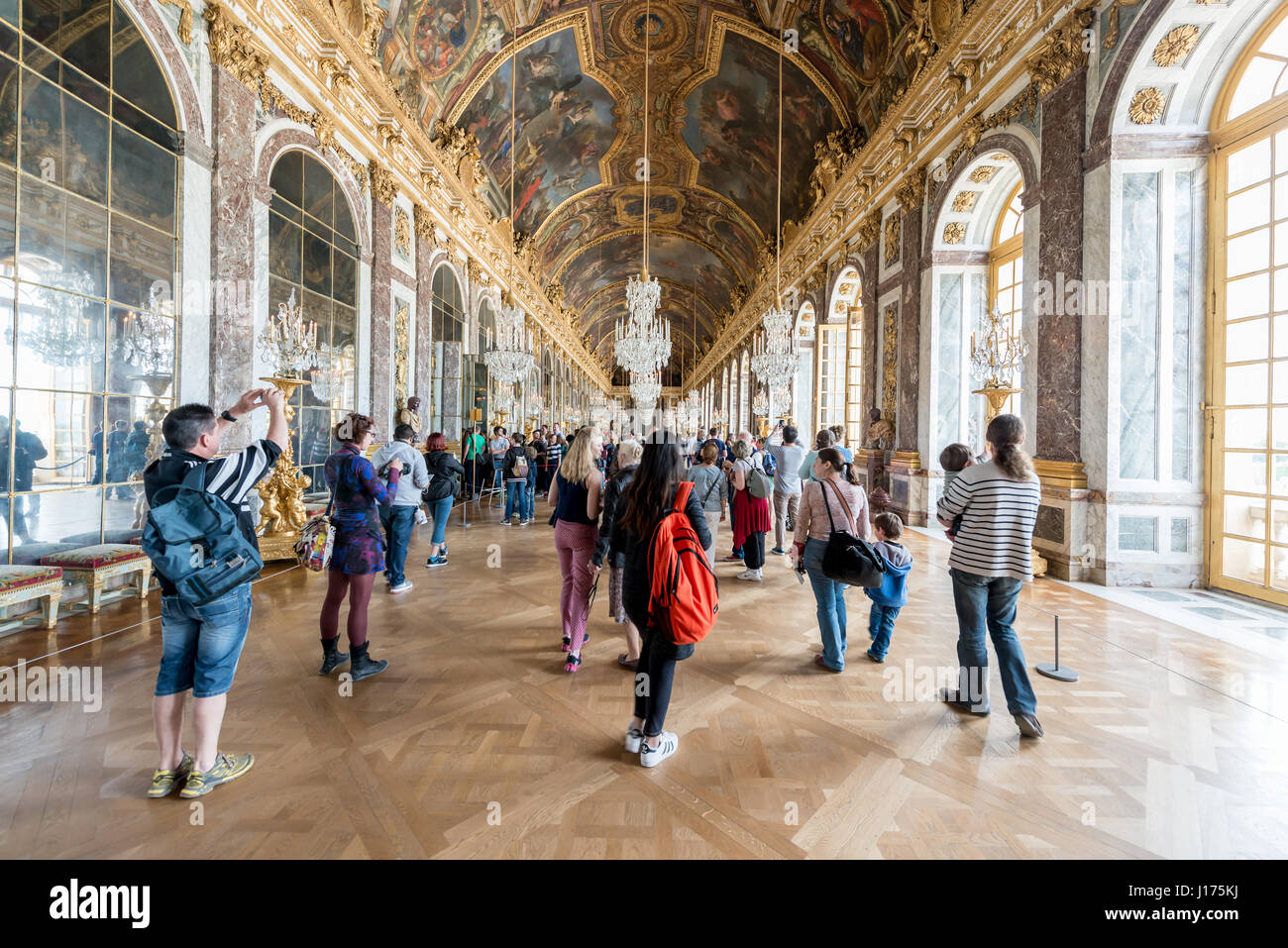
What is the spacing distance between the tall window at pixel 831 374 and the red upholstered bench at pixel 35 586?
14757 mm

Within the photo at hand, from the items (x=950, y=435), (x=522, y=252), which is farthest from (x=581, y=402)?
(x=950, y=435)

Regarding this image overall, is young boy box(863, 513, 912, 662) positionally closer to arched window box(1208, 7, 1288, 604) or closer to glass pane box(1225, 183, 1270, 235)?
arched window box(1208, 7, 1288, 604)

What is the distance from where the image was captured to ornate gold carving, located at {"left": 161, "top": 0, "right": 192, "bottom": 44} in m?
5.69

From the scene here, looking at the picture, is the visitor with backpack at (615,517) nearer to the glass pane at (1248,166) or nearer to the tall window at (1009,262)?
the glass pane at (1248,166)

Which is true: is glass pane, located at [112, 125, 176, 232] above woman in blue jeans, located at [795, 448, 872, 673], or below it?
above

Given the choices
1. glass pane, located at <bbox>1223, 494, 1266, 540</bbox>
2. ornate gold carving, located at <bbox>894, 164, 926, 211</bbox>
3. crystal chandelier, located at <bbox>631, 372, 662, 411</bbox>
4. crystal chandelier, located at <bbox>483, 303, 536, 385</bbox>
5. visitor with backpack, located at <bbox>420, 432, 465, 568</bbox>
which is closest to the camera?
glass pane, located at <bbox>1223, 494, 1266, 540</bbox>

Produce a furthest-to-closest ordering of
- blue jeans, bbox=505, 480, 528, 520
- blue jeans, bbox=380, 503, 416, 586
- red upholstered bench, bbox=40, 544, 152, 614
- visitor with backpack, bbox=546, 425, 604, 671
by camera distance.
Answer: blue jeans, bbox=505, 480, 528, 520, blue jeans, bbox=380, 503, 416, 586, red upholstered bench, bbox=40, 544, 152, 614, visitor with backpack, bbox=546, 425, 604, 671

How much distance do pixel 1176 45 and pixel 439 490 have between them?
8680 millimetres

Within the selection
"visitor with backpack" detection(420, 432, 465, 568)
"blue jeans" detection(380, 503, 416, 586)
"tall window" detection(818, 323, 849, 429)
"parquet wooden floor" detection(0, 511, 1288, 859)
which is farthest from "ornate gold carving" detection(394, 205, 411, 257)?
"tall window" detection(818, 323, 849, 429)

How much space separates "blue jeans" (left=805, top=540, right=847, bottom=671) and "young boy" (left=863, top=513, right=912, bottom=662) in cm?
25

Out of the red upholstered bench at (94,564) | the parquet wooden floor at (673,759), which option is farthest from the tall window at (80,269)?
the parquet wooden floor at (673,759)

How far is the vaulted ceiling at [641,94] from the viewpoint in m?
10.6

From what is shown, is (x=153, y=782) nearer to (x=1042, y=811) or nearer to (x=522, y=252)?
(x=1042, y=811)
